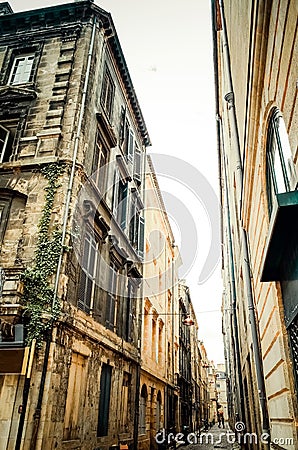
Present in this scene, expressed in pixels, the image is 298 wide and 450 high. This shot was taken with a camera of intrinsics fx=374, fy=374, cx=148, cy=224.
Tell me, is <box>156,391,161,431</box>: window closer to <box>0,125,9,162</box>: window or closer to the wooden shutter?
the wooden shutter

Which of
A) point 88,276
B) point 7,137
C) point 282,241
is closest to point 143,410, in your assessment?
point 88,276

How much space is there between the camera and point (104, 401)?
38.2 feet

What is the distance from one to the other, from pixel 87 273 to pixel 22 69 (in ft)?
27.1

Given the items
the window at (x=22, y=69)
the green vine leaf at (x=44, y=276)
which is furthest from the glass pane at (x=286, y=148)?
the window at (x=22, y=69)

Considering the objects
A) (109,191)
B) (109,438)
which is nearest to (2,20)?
(109,191)

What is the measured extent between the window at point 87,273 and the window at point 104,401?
2425mm

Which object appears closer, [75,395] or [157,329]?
[75,395]

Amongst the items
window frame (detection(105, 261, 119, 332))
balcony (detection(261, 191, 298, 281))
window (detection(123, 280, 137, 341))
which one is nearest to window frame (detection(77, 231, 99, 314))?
window frame (detection(105, 261, 119, 332))

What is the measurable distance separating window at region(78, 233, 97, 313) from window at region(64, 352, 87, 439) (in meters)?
1.51

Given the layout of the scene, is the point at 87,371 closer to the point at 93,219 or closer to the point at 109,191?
the point at 93,219

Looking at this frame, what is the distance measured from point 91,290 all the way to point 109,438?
15.2ft

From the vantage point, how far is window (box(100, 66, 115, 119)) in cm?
1440

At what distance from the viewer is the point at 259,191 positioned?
4.74 metres
